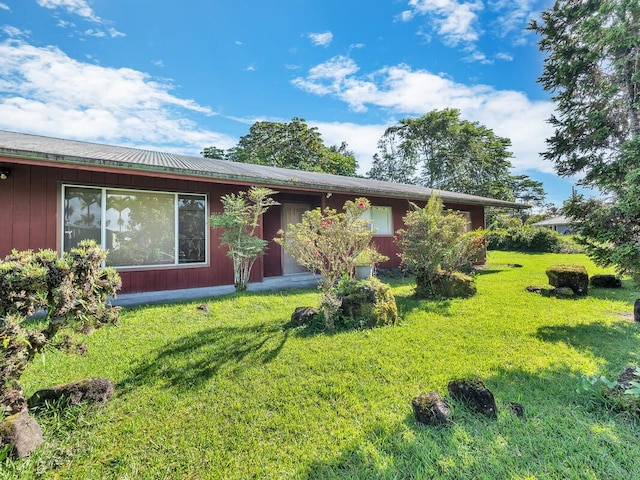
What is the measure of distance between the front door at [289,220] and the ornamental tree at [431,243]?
3833 mm

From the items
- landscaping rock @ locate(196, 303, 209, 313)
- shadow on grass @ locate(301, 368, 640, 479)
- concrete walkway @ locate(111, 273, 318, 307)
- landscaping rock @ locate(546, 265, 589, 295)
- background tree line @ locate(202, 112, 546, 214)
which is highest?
background tree line @ locate(202, 112, 546, 214)

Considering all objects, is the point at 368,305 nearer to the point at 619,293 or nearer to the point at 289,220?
the point at 289,220

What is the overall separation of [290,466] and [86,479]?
1285 millimetres

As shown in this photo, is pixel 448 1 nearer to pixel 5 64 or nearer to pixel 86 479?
pixel 86 479

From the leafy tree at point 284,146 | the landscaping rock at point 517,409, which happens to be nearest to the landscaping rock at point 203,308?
the landscaping rock at point 517,409

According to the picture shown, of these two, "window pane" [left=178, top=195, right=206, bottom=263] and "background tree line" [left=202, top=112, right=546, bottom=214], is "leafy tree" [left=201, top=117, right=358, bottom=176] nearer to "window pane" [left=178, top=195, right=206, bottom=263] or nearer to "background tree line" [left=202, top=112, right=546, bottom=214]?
"background tree line" [left=202, top=112, right=546, bottom=214]

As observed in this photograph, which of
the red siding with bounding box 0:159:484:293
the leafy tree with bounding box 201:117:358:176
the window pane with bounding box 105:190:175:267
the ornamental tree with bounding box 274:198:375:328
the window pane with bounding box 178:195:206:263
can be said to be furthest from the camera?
A: the leafy tree with bounding box 201:117:358:176

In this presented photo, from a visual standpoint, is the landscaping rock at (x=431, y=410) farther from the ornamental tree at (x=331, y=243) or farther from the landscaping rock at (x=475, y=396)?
the ornamental tree at (x=331, y=243)

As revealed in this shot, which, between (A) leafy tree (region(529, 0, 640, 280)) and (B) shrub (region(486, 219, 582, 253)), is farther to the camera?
(B) shrub (region(486, 219, 582, 253))

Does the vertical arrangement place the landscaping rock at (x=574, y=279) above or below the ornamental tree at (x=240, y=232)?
below

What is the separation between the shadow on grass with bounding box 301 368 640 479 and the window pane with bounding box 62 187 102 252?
6.41 metres

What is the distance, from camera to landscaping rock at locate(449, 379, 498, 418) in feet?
7.93

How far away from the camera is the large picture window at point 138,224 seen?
5.95m

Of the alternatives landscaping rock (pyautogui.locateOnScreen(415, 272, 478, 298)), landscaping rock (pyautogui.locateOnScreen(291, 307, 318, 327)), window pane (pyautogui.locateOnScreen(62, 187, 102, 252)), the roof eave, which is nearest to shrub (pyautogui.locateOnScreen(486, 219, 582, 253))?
the roof eave
